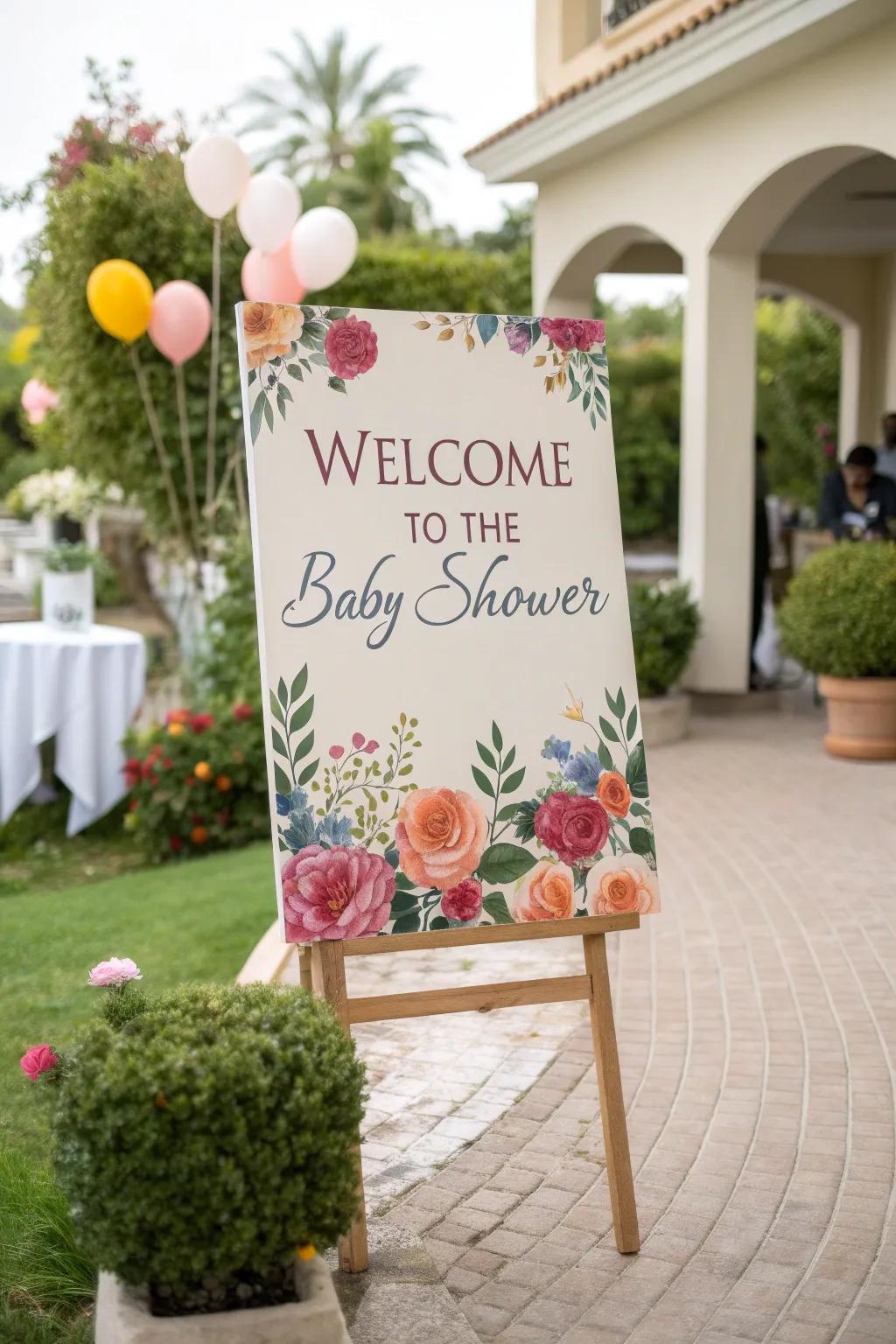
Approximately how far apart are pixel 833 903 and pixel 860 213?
23.6 ft

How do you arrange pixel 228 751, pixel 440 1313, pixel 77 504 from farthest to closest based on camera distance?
pixel 77 504 < pixel 228 751 < pixel 440 1313

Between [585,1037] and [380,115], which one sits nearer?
[585,1037]

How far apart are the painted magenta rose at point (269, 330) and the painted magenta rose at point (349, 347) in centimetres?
7

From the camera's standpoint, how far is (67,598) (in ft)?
24.1

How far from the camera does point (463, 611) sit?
2.63m

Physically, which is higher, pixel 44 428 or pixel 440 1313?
pixel 44 428

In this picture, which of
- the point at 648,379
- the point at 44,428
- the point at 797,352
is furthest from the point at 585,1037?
the point at 648,379

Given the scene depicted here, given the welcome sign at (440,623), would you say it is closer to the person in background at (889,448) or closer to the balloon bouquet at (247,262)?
the balloon bouquet at (247,262)

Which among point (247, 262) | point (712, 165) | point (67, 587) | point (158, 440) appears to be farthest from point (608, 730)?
point (158, 440)

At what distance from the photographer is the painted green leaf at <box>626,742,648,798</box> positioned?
2.70 m

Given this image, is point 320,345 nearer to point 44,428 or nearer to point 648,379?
point 44,428

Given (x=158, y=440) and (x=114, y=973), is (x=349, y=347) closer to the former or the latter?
(x=114, y=973)

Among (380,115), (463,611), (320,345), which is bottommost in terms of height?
(463,611)

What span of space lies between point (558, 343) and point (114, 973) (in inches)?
60.3
